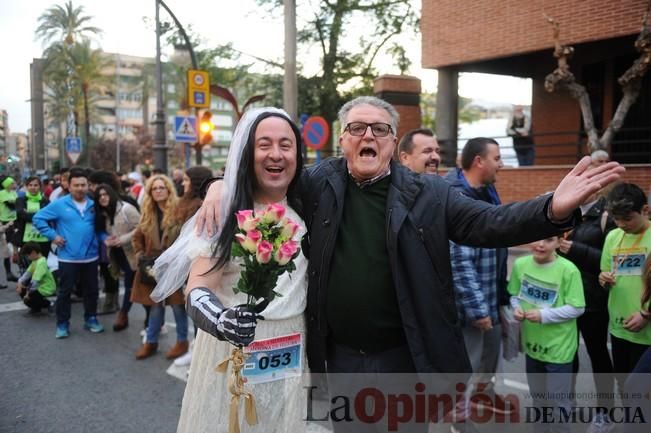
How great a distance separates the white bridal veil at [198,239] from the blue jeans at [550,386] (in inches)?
106

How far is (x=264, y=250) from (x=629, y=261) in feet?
10.0

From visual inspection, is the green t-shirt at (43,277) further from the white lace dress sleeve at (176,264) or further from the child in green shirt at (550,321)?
the child in green shirt at (550,321)

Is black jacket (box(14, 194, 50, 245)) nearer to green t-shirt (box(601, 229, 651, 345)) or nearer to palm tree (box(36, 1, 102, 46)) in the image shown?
green t-shirt (box(601, 229, 651, 345))

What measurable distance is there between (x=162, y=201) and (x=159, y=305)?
1203 millimetres

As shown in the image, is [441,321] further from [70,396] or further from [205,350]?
[70,396]

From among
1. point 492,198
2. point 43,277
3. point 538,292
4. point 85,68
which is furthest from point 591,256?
point 85,68

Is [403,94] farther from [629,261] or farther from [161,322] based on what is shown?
[629,261]

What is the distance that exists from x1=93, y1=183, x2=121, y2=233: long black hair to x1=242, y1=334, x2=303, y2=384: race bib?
563 centimetres

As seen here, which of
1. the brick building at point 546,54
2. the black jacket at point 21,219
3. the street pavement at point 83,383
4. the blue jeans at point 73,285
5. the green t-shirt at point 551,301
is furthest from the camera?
the brick building at point 546,54

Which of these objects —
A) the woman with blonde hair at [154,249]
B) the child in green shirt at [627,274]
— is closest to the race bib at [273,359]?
the child in green shirt at [627,274]

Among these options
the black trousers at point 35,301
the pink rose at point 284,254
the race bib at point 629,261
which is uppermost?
the pink rose at point 284,254

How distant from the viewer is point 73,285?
6.90 meters

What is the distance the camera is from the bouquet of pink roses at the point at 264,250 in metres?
1.96

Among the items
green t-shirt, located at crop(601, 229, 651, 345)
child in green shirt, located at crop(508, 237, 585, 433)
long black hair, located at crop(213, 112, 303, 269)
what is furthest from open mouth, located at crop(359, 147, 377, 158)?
green t-shirt, located at crop(601, 229, 651, 345)
